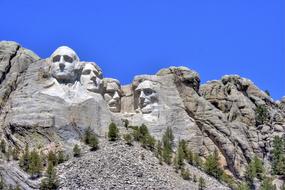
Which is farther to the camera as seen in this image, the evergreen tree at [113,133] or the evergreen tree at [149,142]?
the evergreen tree at [149,142]

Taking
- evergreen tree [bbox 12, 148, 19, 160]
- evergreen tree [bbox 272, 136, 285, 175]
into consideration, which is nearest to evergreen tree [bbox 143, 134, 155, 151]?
evergreen tree [bbox 12, 148, 19, 160]

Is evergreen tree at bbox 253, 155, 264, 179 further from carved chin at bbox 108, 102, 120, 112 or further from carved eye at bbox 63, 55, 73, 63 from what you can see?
carved eye at bbox 63, 55, 73, 63

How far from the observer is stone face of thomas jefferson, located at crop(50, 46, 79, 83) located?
170 feet

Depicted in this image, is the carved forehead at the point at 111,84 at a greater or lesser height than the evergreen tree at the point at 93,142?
greater

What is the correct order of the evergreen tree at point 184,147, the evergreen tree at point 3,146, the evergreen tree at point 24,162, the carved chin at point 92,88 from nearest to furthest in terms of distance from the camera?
the evergreen tree at point 24,162 < the evergreen tree at point 3,146 < the evergreen tree at point 184,147 < the carved chin at point 92,88

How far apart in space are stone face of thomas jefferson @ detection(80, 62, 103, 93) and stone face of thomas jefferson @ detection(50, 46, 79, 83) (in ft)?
2.73

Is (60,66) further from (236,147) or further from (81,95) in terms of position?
(236,147)

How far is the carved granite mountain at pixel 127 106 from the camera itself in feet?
164

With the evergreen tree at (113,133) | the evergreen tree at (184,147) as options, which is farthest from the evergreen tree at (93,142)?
the evergreen tree at (184,147)

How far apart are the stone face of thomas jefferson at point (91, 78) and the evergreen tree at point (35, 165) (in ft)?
19.9

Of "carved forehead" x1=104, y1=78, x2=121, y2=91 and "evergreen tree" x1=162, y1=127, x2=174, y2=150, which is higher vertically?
"carved forehead" x1=104, y1=78, x2=121, y2=91

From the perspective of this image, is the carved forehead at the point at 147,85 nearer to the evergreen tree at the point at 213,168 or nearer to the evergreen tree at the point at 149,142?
the evergreen tree at the point at 149,142

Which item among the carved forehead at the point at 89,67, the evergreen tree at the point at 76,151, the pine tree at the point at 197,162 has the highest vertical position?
the carved forehead at the point at 89,67

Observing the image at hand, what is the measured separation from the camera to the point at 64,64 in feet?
170
